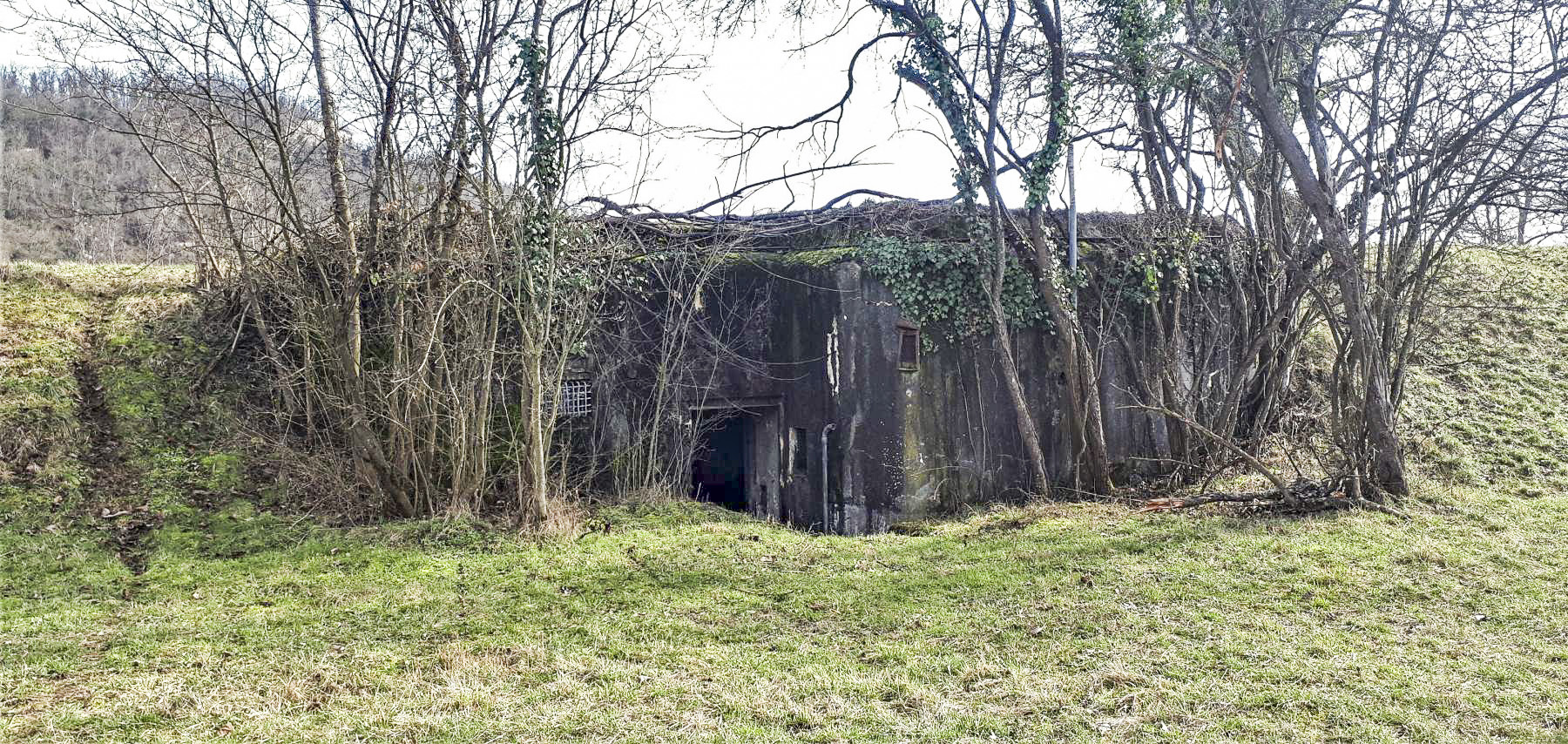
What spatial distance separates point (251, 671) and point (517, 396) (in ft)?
16.3

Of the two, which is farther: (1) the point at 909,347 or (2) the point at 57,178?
(2) the point at 57,178

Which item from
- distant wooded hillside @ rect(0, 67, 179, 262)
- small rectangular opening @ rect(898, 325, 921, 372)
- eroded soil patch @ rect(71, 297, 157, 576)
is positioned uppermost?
distant wooded hillside @ rect(0, 67, 179, 262)

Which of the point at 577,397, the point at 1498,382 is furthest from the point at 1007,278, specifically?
the point at 1498,382

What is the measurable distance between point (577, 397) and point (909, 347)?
358 centimetres

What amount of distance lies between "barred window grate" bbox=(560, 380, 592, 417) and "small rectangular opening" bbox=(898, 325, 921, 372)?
3.33m

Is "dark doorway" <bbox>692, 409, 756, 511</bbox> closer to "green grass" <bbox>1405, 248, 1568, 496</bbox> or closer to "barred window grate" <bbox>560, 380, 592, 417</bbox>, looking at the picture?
"barred window grate" <bbox>560, 380, 592, 417</bbox>

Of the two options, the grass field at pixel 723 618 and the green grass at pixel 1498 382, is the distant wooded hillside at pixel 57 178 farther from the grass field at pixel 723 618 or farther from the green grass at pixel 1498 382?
the green grass at pixel 1498 382

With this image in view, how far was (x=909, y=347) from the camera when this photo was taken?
10539 millimetres

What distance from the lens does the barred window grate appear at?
10641mm

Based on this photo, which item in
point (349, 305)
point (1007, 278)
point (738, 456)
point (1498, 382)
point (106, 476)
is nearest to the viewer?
point (349, 305)

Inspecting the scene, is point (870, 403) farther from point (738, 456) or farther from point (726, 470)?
point (726, 470)

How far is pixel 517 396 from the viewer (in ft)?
33.5

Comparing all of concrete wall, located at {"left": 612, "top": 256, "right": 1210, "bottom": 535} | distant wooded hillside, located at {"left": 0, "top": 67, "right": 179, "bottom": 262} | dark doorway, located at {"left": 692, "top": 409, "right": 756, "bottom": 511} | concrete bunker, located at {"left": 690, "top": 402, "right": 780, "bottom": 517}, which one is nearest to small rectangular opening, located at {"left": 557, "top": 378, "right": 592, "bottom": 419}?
concrete bunker, located at {"left": 690, "top": 402, "right": 780, "bottom": 517}

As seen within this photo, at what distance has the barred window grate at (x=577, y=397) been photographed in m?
10.6
